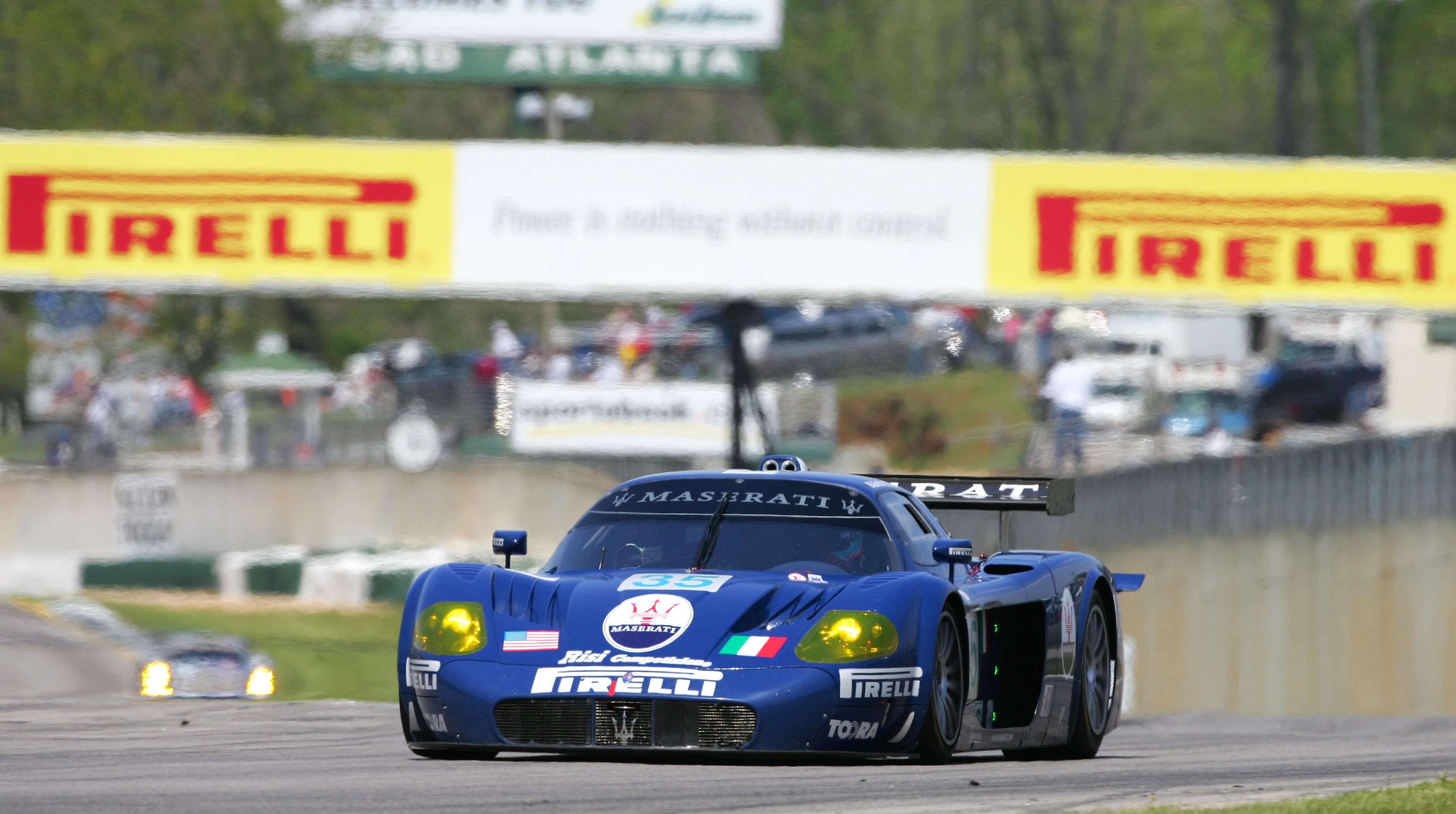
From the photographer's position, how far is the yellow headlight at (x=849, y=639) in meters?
7.35

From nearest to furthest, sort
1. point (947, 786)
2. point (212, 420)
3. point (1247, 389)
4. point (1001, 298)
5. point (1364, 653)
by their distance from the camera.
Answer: point (947, 786) < point (1364, 653) < point (1001, 298) < point (212, 420) < point (1247, 389)

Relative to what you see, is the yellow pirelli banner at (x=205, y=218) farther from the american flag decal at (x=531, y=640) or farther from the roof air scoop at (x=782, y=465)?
the american flag decal at (x=531, y=640)

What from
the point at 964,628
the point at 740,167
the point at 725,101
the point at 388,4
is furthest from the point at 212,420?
the point at 725,101

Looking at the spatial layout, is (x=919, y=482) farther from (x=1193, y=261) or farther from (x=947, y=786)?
(x=1193, y=261)

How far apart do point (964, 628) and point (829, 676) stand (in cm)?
88

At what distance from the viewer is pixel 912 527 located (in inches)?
346

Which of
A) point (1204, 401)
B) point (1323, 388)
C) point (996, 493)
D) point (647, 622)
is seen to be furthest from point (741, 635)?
point (1323, 388)

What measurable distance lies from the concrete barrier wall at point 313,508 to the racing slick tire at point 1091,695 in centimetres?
2110

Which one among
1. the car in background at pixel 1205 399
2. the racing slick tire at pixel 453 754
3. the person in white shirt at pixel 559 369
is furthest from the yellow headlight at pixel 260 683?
the car in background at pixel 1205 399

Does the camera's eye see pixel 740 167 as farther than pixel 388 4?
No

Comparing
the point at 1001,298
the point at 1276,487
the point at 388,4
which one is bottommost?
the point at 1276,487

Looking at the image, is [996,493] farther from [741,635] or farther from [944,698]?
[741,635]

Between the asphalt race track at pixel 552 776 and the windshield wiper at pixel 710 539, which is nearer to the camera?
the asphalt race track at pixel 552 776

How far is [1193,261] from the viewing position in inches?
963
